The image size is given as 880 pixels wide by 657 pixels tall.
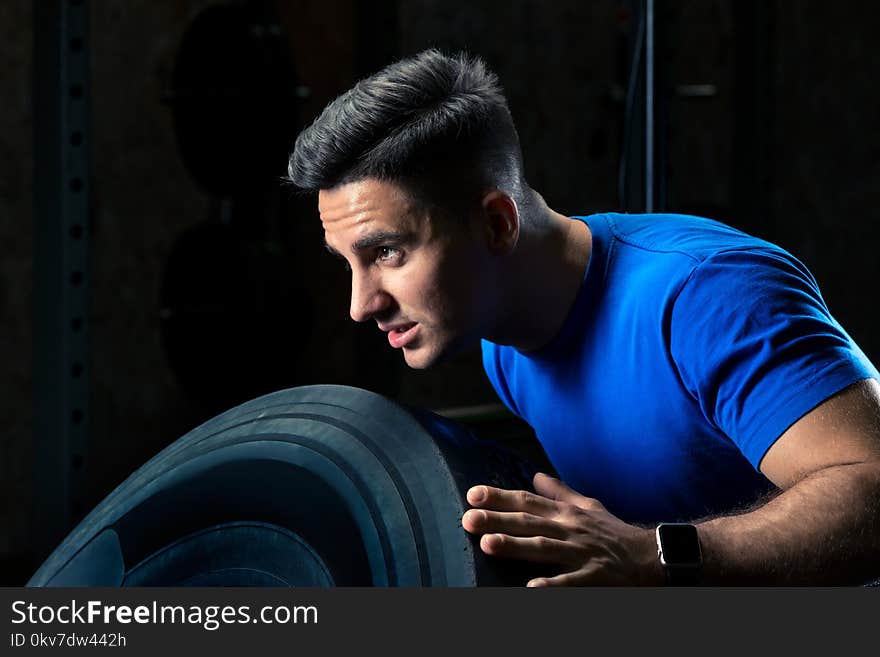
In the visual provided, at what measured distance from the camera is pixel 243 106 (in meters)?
2.69

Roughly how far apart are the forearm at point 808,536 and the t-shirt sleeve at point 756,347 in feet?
0.21

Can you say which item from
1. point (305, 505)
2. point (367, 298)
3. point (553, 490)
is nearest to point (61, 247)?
point (367, 298)

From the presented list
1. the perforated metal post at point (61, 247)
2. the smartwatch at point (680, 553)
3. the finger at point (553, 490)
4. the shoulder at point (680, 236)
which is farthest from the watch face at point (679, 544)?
the perforated metal post at point (61, 247)

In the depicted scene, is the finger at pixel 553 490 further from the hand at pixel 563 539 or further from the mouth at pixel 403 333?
the mouth at pixel 403 333

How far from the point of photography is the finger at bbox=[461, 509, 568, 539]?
0.71m

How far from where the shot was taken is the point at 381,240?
0.96 metres

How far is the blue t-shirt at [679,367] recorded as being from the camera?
0.85 m

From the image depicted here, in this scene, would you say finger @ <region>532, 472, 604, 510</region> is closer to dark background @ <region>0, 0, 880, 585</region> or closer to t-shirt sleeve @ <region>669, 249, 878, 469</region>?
t-shirt sleeve @ <region>669, 249, 878, 469</region>

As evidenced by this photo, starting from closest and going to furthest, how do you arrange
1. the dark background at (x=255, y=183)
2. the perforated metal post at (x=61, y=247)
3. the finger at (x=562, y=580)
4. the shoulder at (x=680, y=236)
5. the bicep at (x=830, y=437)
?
the finger at (x=562, y=580) < the bicep at (x=830, y=437) < the shoulder at (x=680, y=236) < the perforated metal post at (x=61, y=247) < the dark background at (x=255, y=183)

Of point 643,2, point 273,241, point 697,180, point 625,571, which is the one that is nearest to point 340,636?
point 625,571

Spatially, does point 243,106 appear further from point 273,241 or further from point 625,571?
point 625,571

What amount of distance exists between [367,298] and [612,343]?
0.75ft

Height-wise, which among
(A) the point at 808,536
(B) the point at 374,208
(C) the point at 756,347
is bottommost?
(A) the point at 808,536

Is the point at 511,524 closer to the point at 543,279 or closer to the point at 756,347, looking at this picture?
the point at 756,347
